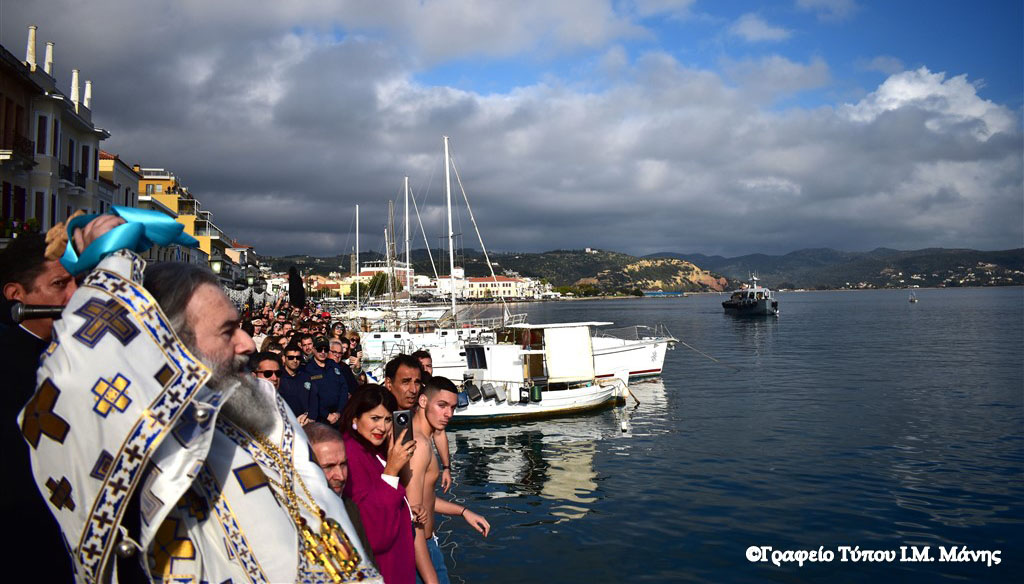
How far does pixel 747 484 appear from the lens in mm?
13992

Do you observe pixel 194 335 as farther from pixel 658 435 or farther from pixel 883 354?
pixel 883 354

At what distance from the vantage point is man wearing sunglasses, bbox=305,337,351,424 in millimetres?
7961

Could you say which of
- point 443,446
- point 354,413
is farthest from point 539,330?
point 354,413

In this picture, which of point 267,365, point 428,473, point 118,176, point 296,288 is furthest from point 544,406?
point 118,176

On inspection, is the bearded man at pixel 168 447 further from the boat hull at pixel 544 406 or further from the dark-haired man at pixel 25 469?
the boat hull at pixel 544 406

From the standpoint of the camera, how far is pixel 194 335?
A: 1.70 meters

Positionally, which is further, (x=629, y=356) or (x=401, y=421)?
(x=629, y=356)

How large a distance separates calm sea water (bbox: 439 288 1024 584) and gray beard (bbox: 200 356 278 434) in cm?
840

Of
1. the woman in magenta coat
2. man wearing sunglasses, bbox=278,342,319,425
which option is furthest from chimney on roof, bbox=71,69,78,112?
the woman in magenta coat

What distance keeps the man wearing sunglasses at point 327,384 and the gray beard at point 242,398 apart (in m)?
6.24

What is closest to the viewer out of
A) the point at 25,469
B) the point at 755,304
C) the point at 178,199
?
the point at 25,469

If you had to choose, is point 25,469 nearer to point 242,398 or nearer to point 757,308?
point 242,398

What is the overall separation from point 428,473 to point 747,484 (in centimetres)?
1190

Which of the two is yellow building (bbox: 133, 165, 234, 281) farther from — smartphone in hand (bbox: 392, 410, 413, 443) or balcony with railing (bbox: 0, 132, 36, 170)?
smartphone in hand (bbox: 392, 410, 413, 443)
